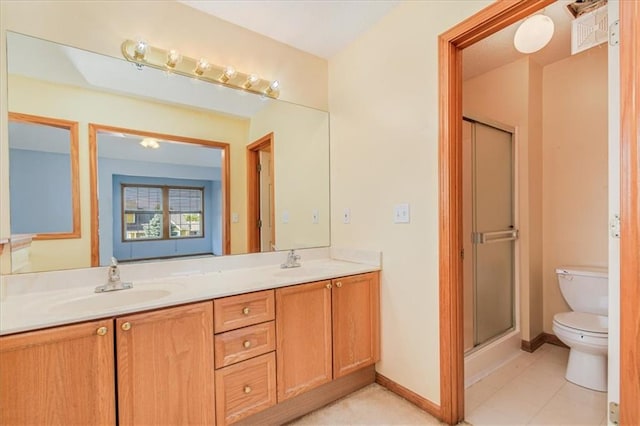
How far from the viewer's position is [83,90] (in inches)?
60.8

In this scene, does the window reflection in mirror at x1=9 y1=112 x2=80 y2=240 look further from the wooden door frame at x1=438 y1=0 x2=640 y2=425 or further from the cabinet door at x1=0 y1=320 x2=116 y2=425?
the wooden door frame at x1=438 y1=0 x2=640 y2=425

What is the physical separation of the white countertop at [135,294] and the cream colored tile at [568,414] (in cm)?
119

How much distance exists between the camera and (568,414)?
1.64m

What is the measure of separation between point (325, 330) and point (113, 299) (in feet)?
3.60

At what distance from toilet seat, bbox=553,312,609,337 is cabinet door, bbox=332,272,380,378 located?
126 cm

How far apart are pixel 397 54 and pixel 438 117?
0.55m

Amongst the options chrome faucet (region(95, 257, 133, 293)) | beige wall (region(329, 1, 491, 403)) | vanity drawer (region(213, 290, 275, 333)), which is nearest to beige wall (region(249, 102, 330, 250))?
beige wall (region(329, 1, 491, 403))

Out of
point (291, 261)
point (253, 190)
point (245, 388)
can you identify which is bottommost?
point (245, 388)

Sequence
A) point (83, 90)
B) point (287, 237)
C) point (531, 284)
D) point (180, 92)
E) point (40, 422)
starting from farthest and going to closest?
point (531, 284) → point (287, 237) → point (180, 92) → point (83, 90) → point (40, 422)

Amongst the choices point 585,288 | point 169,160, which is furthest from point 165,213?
point 585,288

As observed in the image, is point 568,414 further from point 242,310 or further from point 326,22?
point 326,22

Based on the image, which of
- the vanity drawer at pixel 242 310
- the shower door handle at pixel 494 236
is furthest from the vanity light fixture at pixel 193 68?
the shower door handle at pixel 494 236

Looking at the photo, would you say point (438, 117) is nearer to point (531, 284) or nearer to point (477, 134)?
point (477, 134)

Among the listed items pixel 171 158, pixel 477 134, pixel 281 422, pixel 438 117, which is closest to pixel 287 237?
pixel 171 158
